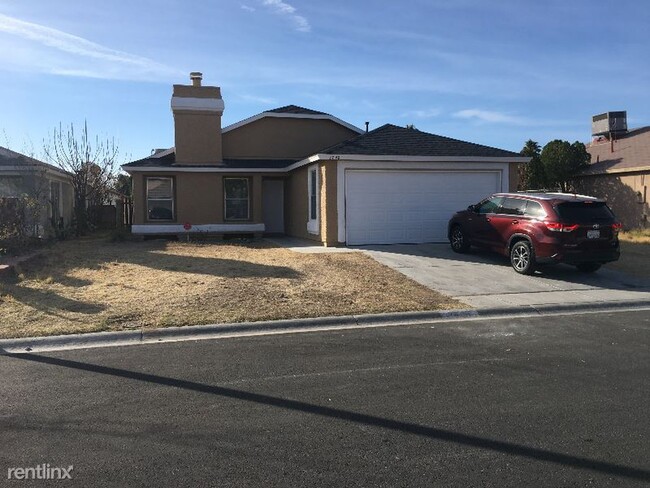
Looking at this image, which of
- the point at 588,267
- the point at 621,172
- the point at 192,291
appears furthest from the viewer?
the point at 621,172

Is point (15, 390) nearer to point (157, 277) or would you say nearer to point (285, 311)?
point (285, 311)

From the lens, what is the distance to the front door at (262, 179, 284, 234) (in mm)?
22641

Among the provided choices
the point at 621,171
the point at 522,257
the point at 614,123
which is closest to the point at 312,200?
the point at 522,257

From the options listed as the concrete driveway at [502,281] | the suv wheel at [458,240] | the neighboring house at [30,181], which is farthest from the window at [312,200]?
the neighboring house at [30,181]

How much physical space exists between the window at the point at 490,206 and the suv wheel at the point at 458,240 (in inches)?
35.6

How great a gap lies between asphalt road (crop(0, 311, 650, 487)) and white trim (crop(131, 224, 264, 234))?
14050mm

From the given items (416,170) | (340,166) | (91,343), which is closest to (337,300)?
(91,343)

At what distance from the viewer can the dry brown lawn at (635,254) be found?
1242cm

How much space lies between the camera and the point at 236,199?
70.1 ft

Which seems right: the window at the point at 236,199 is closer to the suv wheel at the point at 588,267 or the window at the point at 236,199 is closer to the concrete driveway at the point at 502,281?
the concrete driveway at the point at 502,281

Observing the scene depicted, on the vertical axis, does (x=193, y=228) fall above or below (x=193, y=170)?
below

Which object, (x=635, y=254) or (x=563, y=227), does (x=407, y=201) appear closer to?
(x=563, y=227)

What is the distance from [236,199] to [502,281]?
1291 cm
